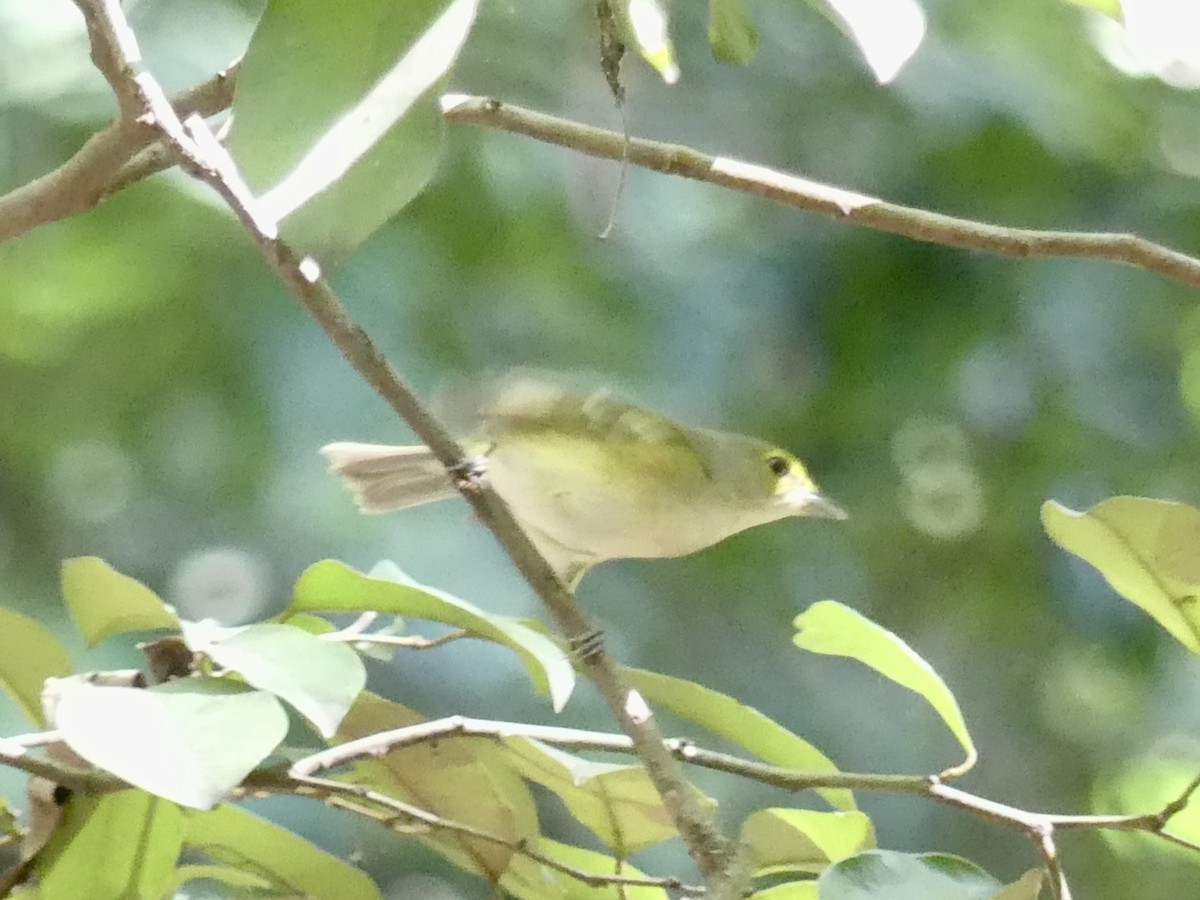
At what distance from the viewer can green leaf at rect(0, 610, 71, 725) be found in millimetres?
455

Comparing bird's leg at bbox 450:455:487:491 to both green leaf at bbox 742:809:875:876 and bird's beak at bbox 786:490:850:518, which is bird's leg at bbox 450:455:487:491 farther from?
bird's beak at bbox 786:490:850:518

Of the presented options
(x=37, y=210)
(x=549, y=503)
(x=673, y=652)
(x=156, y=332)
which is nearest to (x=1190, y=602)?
(x=549, y=503)

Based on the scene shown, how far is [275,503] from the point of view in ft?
3.20

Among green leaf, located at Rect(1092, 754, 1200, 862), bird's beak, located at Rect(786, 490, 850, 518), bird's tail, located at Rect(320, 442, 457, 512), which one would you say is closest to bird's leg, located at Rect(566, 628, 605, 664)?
bird's tail, located at Rect(320, 442, 457, 512)

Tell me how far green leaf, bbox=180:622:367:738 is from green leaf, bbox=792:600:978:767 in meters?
0.18

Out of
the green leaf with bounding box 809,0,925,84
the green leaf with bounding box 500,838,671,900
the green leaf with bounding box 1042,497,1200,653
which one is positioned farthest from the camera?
the green leaf with bounding box 500,838,671,900

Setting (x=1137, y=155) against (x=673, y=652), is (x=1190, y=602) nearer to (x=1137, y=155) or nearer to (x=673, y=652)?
(x=673, y=652)

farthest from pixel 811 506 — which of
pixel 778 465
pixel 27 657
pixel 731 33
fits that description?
pixel 27 657

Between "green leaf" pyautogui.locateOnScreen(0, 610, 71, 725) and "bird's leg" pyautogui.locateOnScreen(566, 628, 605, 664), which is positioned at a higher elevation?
"green leaf" pyautogui.locateOnScreen(0, 610, 71, 725)

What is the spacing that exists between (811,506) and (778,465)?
0.12ft

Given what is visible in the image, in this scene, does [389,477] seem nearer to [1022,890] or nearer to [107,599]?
[107,599]

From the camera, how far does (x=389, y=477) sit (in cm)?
71

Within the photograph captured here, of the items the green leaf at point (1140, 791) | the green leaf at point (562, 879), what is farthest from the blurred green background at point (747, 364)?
the green leaf at point (562, 879)

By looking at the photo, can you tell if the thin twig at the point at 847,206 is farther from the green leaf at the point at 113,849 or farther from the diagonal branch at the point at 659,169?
the green leaf at the point at 113,849
